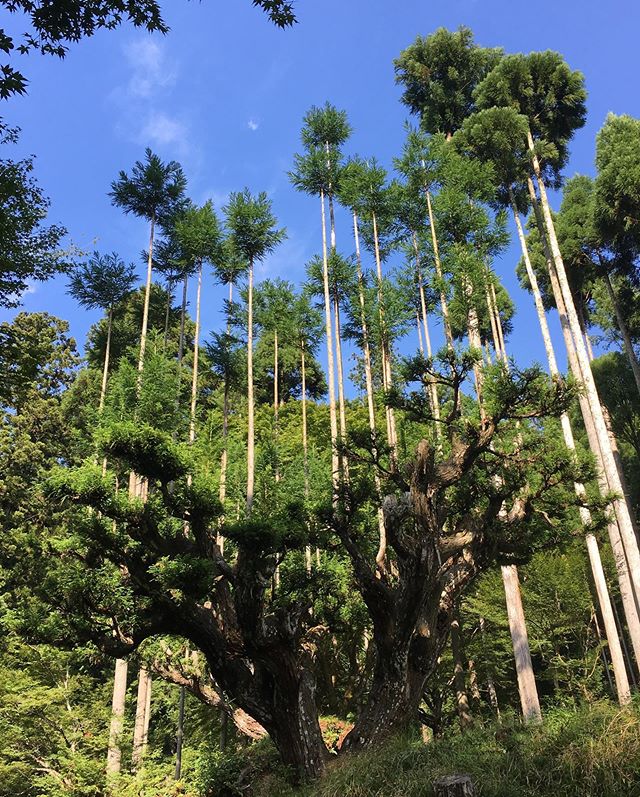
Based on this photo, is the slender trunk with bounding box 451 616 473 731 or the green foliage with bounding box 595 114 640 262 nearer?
the slender trunk with bounding box 451 616 473 731

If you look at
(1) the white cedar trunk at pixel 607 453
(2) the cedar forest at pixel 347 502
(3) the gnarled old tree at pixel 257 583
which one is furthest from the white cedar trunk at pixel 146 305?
(1) the white cedar trunk at pixel 607 453

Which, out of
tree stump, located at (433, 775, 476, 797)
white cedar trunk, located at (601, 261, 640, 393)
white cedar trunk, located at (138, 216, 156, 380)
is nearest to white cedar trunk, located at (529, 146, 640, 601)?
white cedar trunk, located at (601, 261, 640, 393)

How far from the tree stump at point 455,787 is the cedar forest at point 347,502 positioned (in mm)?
34

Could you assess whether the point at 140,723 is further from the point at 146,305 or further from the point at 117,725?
the point at 146,305

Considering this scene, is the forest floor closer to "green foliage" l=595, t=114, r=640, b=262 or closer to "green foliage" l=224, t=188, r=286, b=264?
"green foliage" l=224, t=188, r=286, b=264

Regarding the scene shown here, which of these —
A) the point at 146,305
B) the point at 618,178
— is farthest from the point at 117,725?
the point at 618,178

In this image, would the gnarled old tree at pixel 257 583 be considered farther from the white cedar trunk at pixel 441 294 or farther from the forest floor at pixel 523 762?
the white cedar trunk at pixel 441 294

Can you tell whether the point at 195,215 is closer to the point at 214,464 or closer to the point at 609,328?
the point at 214,464

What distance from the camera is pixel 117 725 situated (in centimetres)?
1055

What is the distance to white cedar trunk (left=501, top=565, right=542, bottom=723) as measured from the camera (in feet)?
31.9

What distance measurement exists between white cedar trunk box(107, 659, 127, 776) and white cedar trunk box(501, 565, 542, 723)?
295 inches

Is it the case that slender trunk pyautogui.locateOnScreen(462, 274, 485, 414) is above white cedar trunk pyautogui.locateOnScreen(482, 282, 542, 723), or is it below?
above

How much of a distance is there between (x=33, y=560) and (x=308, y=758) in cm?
1405

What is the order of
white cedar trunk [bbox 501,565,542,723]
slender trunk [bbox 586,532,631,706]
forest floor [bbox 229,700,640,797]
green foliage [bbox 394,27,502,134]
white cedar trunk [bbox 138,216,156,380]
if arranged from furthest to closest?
green foliage [bbox 394,27,502,134] < white cedar trunk [bbox 138,216,156,380] < slender trunk [bbox 586,532,631,706] < white cedar trunk [bbox 501,565,542,723] < forest floor [bbox 229,700,640,797]
